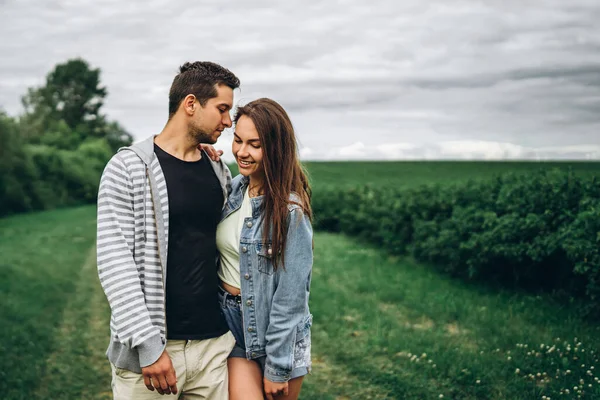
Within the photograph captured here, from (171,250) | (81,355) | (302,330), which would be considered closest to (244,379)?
(302,330)

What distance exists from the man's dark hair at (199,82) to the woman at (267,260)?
20cm

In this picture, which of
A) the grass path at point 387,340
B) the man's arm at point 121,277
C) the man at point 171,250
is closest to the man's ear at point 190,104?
the man at point 171,250

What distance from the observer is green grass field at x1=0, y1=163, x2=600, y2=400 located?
5949mm

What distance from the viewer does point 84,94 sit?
7188 cm

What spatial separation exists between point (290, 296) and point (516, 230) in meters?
6.28

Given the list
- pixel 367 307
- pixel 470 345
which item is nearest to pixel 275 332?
pixel 470 345

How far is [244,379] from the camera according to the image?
3.30 meters

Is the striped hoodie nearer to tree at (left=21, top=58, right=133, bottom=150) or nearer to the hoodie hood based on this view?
the hoodie hood

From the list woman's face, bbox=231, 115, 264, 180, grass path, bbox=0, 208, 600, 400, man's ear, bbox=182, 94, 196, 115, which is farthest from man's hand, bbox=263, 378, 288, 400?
grass path, bbox=0, 208, 600, 400

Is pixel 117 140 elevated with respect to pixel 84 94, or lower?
lower

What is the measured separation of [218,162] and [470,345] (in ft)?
15.4

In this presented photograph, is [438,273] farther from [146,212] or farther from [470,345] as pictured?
[146,212]

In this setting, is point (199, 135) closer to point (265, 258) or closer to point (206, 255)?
point (206, 255)

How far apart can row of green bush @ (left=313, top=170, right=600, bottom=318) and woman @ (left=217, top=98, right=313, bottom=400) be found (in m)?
5.30
